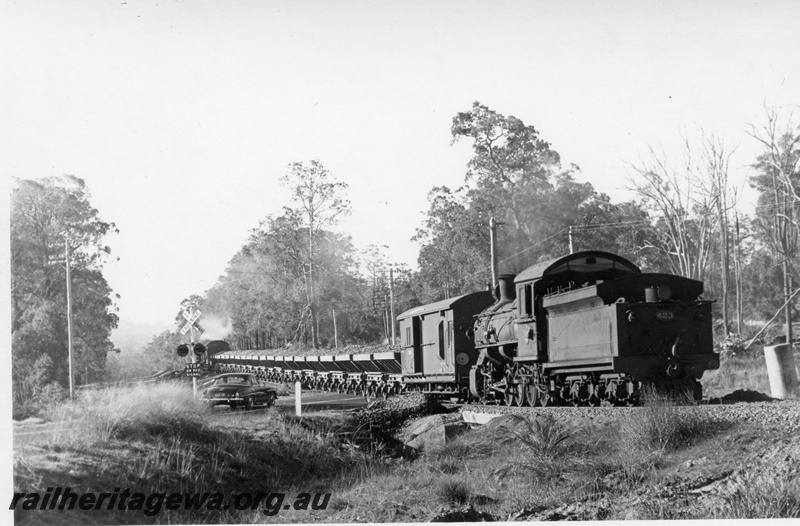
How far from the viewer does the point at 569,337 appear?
16.3 meters

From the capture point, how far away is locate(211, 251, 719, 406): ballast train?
48.9ft

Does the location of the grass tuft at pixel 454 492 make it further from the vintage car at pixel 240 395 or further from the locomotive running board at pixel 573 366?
the vintage car at pixel 240 395

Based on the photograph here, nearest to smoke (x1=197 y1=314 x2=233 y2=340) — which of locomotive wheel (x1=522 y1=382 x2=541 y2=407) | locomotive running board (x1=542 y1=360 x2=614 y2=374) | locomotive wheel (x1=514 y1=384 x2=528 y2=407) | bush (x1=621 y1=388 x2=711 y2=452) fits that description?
Answer: locomotive wheel (x1=514 y1=384 x2=528 y2=407)

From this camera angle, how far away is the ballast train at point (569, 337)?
14.9m

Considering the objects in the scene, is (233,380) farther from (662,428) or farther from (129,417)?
(662,428)

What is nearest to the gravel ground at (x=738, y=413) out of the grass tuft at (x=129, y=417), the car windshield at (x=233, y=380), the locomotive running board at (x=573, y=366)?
the locomotive running board at (x=573, y=366)

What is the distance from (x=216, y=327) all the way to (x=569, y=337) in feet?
152

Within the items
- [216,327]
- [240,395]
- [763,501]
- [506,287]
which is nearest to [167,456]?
[763,501]

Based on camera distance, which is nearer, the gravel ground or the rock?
the gravel ground

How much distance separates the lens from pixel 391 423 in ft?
65.8

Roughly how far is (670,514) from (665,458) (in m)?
2.54

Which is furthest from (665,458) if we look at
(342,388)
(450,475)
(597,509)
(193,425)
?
(342,388)

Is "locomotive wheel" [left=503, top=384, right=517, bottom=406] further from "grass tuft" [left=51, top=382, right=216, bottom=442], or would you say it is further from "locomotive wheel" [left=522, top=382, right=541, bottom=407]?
"grass tuft" [left=51, top=382, right=216, bottom=442]

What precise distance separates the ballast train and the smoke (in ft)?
117
